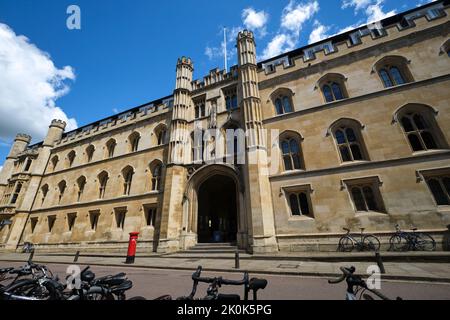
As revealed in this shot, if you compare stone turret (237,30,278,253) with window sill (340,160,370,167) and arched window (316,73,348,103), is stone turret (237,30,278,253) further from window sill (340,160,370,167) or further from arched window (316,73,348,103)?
arched window (316,73,348,103)

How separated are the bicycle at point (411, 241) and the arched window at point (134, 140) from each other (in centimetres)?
2081

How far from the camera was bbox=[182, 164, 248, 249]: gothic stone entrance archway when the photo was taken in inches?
512

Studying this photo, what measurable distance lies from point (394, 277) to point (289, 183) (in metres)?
6.84

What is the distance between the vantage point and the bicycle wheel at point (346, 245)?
9.70 m

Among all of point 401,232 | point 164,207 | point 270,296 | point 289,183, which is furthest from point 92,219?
point 401,232

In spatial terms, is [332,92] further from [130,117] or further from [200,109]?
[130,117]

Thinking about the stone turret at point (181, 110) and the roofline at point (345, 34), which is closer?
the roofline at point (345, 34)

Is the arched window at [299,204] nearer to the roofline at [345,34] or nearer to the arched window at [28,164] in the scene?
the roofline at [345,34]

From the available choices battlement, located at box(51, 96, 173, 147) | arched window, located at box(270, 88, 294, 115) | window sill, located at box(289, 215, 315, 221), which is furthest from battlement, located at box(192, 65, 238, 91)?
window sill, located at box(289, 215, 315, 221)

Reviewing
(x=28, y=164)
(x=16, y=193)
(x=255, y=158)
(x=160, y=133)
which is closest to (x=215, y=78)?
(x=160, y=133)

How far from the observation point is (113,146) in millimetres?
21406

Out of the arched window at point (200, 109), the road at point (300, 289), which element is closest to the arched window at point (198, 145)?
the arched window at point (200, 109)

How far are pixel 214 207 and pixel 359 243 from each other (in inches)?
475

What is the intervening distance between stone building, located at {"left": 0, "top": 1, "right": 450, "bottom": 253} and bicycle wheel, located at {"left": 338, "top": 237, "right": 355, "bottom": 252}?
37 cm
